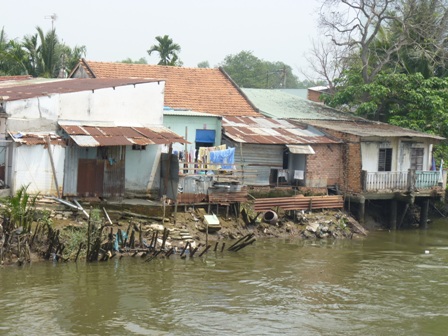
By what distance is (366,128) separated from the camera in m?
27.7

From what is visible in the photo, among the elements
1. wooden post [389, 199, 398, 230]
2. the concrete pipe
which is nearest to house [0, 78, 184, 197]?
the concrete pipe

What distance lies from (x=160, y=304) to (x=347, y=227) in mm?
10494

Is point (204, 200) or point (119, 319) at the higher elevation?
point (204, 200)

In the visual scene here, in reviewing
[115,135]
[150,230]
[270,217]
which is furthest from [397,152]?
[115,135]

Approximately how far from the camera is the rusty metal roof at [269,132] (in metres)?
24.5

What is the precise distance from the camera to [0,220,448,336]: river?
46.5 ft

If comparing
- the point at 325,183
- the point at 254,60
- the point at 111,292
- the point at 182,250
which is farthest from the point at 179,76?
the point at 254,60

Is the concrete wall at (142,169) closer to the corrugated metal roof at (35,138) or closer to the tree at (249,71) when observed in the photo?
the corrugated metal roof at (35,138)

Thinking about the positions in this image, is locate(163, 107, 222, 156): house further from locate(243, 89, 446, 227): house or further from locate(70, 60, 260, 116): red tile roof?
locate(243, 89, 446, 227): house

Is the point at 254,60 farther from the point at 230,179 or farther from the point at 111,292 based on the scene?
the point at 111,292

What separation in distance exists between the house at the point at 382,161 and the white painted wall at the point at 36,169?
33.8ft

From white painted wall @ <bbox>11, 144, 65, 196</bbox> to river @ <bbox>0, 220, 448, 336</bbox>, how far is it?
2.98 meters

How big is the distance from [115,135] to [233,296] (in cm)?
661

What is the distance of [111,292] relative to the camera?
52.5 feet
